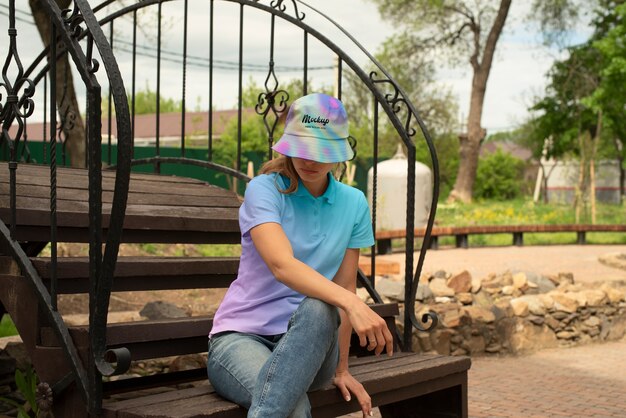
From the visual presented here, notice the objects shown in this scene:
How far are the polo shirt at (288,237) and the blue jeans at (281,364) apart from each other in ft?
0.32

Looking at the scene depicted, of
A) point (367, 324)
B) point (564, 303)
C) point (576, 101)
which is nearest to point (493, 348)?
point (564, 303)

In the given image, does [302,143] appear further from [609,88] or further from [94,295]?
[609,88]

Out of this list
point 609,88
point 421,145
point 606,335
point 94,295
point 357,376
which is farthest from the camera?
point 421,145

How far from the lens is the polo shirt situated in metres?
2.95

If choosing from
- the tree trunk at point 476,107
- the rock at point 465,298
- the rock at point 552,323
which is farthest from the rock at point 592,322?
the tree trunk at point 476,107

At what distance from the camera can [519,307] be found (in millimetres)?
8164

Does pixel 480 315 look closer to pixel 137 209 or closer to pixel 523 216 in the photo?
pixel 137 209

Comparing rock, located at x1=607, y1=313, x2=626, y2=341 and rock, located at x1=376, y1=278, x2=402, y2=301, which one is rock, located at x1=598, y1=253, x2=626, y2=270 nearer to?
rock, located at x1=607, y1=313, x2=626, y2=341

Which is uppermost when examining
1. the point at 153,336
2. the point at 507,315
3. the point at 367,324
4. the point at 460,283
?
the point at 367,324

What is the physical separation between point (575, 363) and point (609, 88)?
697 inches

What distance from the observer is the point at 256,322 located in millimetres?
2951

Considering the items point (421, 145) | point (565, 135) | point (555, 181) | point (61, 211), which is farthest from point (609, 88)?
point (555, 181)

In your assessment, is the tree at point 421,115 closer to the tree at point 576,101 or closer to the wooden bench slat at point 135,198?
the tree at point 576,101

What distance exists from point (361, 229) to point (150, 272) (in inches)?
42.3
